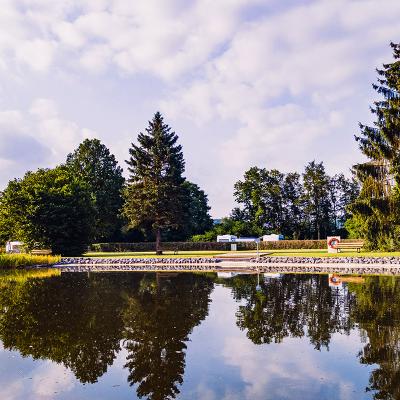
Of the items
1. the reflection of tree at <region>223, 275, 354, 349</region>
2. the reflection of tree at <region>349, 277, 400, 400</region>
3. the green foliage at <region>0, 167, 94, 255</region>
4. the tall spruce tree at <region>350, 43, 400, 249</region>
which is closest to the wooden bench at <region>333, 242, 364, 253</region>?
the tall spruce tree at <region>350, 43, 400, 249</region>

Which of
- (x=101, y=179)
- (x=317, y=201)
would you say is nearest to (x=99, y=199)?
(x=101, y=179)

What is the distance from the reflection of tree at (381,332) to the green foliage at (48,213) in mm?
30232

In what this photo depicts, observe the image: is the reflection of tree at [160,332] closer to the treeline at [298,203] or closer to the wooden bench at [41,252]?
the wooden bench at [41,252]

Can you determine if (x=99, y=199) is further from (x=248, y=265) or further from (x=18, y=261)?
(x=248, y=265)

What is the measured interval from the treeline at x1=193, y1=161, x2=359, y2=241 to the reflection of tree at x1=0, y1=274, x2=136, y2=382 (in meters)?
47.7

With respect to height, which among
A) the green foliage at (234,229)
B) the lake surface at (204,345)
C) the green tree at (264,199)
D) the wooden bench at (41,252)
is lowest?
the lake surface at (204,345)

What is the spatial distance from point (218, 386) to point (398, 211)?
87.3 ft

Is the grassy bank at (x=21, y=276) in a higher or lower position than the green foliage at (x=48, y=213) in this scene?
lower

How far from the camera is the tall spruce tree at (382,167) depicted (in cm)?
3012

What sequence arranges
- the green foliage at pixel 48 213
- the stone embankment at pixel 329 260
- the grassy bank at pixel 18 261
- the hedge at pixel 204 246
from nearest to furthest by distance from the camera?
the stone embankment at pixel 329 260 → the grassy bank at pixel 18 261 → the green foliage at pixel 48 213 → the hedge at pixel 204 246

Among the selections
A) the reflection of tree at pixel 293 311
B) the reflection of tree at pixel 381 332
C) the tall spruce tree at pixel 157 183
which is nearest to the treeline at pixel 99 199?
the tall spruce tree at pixel 157 183

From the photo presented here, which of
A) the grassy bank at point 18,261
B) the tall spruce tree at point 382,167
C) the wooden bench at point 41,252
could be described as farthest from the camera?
the wooden bench at point 41,252

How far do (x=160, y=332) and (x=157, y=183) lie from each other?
129 feet

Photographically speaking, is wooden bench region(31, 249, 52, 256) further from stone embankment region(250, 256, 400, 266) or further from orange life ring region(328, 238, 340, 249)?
orange life ring region(328, 238, 340, 249)
